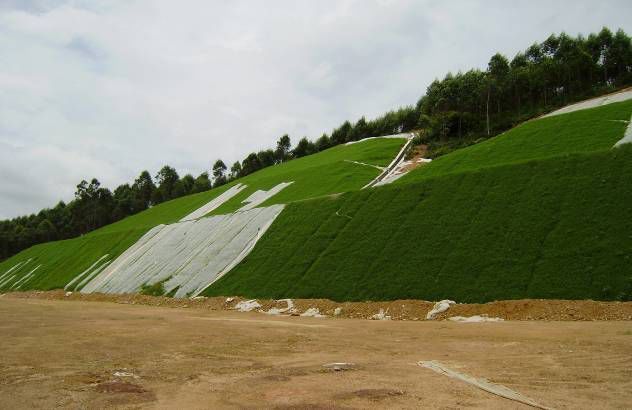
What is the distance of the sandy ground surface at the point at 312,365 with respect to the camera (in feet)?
31.1

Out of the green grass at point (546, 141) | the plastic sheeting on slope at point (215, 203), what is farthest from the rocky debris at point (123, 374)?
the plastic sheeting on slope at point (215, 203)

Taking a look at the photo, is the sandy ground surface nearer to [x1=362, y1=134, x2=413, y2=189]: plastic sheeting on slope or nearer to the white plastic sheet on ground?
the white plastic sheet on ground

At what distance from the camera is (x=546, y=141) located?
4388 cm

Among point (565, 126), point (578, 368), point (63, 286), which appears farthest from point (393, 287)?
point (63, 286)

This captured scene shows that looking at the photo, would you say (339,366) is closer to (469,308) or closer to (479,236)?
(469,308)

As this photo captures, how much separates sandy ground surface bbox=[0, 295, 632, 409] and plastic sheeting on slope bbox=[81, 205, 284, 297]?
20.6 meters

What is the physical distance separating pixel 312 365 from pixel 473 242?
18.0m

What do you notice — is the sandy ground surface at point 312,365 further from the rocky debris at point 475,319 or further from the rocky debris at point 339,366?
the rocky debris at point 475,319

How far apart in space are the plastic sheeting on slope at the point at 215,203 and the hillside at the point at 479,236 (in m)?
30.7

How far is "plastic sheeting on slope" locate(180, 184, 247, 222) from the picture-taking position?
70719 millimetres

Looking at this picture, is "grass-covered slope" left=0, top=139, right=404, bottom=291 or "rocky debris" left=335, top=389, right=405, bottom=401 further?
"grass-covered slope" left=0, top=139, right=404, bottom=291

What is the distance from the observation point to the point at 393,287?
27.5 metres

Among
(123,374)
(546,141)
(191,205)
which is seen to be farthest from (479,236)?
(191,205)

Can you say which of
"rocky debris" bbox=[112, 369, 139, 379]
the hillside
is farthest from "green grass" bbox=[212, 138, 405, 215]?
"rocky debris" bbox=[112, 369, 139, 379]
